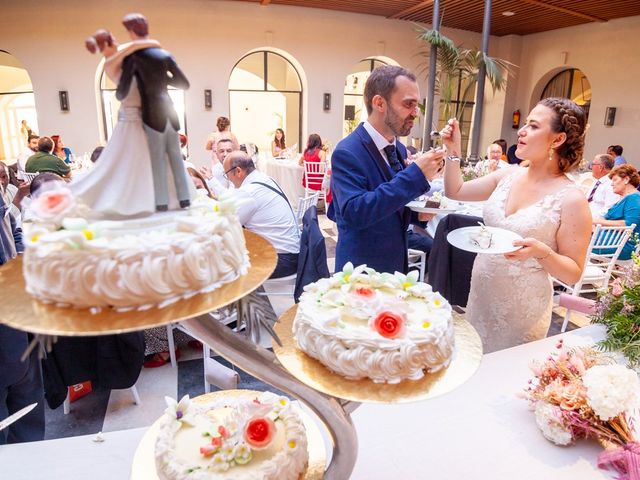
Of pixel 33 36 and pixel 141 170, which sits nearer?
pixel 141 170

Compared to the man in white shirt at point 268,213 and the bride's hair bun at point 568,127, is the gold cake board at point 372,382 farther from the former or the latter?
the man in white shirt at point 268,213

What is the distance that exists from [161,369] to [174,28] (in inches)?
317

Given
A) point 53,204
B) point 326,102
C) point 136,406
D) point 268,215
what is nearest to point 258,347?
point 53,204

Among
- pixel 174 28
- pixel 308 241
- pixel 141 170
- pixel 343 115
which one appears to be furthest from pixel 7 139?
pixel 141 170

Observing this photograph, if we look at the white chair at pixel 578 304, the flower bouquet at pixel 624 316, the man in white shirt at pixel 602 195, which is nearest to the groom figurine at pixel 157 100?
the flower bouquet at pixel 624 316

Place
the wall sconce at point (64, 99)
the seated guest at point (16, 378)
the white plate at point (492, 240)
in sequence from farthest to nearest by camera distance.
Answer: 1. the wall sconce at point (64, 99)
2. the seated guest at point (16, 378)
3. the white plate at point (492, 240)

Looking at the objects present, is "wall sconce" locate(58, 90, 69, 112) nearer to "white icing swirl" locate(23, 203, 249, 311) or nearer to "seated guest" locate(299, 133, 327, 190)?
"seated guest" locate(299, 133, 327, 190)

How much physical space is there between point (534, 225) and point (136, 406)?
250 centimetres

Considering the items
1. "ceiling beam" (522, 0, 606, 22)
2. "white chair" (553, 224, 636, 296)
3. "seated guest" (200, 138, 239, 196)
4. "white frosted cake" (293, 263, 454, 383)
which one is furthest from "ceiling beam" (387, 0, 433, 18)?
"white frosted cake" (293, 263, 454, 383)

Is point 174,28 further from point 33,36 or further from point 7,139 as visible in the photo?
point 7,139

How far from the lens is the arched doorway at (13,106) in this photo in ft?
33.3

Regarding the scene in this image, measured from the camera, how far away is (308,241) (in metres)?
3.05

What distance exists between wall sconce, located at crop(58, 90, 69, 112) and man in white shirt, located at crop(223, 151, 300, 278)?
6.84 metres

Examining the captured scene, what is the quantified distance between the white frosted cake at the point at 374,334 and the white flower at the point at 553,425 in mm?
581
